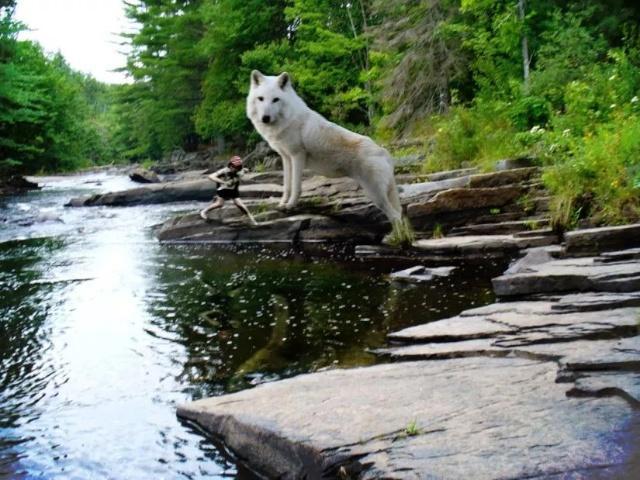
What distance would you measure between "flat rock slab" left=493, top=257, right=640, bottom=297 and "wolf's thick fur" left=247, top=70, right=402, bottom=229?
3562 mm

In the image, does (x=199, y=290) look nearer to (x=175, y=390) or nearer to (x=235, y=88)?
(x=175, y=390)

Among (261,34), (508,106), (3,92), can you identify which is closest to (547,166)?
(508,106)

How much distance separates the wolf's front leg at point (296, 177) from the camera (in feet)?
29.8

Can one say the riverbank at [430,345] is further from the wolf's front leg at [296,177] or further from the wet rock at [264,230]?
the wolf's front leg at [296,177]

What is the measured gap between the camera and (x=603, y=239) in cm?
577

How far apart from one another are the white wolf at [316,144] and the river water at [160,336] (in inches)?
51.6

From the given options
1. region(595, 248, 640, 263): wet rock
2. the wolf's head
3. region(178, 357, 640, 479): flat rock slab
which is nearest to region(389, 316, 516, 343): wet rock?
region(178, 357, 640, 479): flat rock slab

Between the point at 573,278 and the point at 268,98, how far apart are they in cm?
512

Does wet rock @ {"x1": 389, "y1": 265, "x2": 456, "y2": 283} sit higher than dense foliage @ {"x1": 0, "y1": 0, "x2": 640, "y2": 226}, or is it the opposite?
dense foliage @ {"x1": 0, "y1": 0, "x2": 640, "y2": 226}

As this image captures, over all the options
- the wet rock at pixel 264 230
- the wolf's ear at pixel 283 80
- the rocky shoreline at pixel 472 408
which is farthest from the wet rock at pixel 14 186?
the rocky shoreline at pixel 472 408

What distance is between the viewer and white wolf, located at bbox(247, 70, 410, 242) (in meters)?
8.63

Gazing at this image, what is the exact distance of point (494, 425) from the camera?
2.47 m

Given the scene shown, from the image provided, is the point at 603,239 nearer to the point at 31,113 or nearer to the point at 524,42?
the point at 524,42

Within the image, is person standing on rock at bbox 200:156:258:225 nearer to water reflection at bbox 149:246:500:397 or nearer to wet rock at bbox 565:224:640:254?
water reflection at bbox 149:246:500:397
